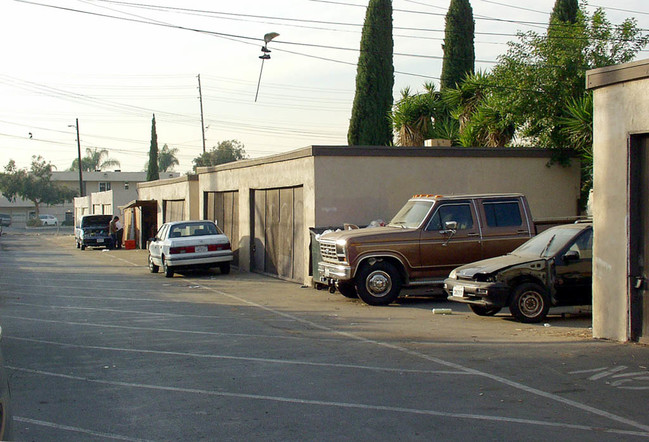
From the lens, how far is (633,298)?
32.8 feet

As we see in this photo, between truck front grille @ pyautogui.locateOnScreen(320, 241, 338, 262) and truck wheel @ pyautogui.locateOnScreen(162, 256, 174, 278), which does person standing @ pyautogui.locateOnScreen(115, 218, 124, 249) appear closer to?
truck wheel @ pyautogui.locateOnScreen(162, 256, 174, 278)

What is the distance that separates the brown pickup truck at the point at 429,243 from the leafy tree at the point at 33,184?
254 ft

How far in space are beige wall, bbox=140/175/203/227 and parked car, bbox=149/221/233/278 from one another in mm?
7876

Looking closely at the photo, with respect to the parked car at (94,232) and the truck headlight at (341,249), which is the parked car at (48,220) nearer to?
the parked car at (94,232)

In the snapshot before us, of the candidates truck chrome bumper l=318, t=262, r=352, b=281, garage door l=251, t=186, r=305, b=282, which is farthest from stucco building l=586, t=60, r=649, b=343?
garage door l=251, t=186, r=305, b=282

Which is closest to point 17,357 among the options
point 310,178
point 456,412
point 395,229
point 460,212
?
point 456,412

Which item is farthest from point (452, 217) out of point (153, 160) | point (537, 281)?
point (153, 160)

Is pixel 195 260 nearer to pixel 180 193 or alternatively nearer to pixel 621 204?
pixel 180 193

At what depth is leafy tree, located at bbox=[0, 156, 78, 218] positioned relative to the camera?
84250mm

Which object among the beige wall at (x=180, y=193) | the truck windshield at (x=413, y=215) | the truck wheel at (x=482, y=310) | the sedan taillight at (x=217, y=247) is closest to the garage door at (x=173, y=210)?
the beige wall at (x=180, y=193)

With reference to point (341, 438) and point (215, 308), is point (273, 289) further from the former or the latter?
point (341, 438)

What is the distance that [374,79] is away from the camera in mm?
30062

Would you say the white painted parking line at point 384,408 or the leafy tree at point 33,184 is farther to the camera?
the leafy tree at point 33,184

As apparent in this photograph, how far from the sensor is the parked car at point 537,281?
12016 mm
